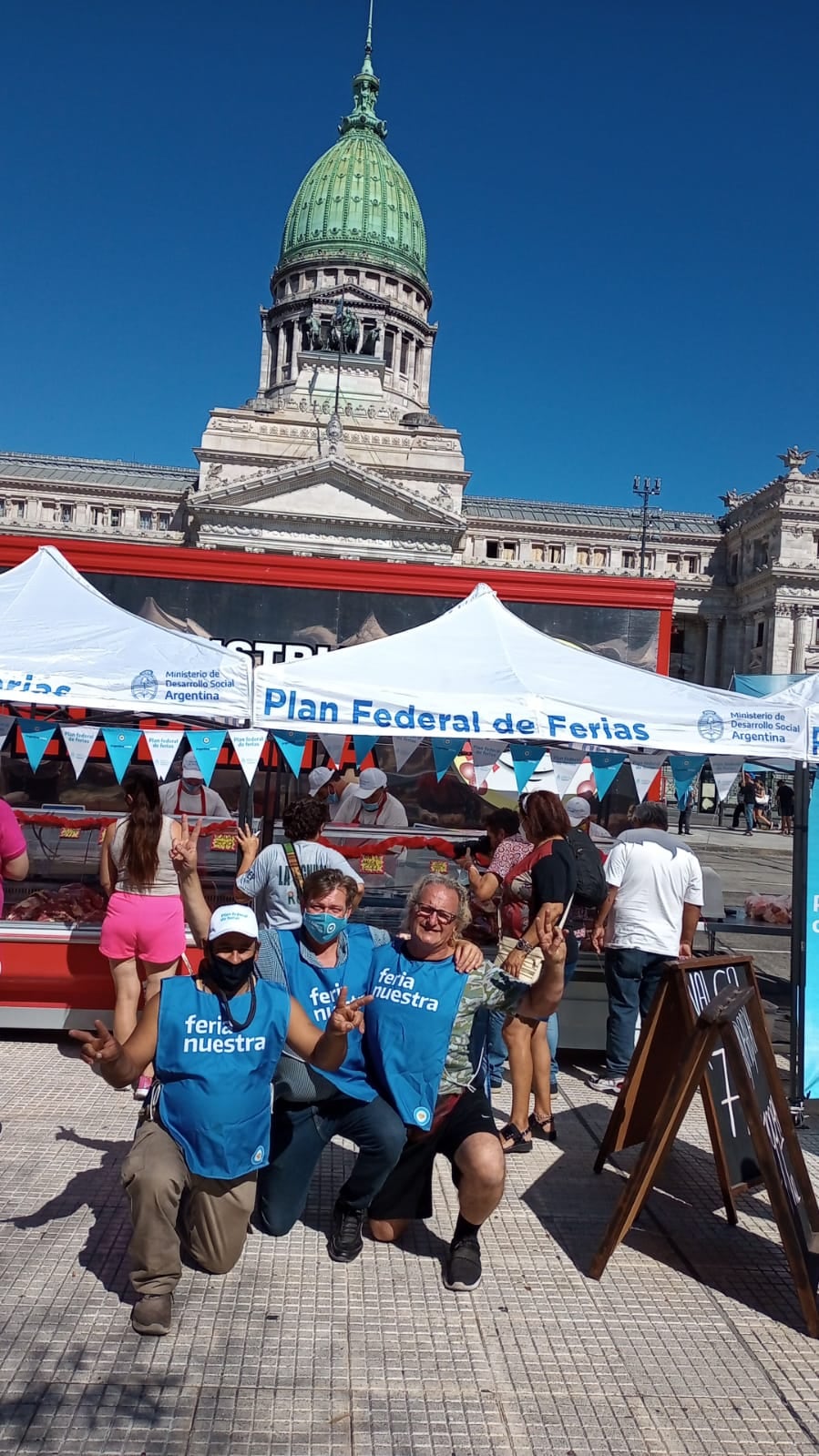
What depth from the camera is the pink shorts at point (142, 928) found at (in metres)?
5.49

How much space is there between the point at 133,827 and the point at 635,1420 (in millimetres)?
3666

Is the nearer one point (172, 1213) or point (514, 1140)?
point (172, 1213)

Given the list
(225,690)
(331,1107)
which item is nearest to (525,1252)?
(331,1107)

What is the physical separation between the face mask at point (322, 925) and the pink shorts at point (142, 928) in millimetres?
1715

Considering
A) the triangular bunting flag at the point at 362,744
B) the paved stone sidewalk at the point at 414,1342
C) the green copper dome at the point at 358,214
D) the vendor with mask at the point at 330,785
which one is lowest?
the paved stone sidewalk at the point at 414,1342

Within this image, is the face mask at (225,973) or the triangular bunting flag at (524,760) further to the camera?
the triangular bunting flag at (524,760)

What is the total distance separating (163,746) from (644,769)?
156 inches

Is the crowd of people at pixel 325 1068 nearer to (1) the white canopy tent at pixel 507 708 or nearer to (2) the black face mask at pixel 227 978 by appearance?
(2) the black face mask at pixel 227 978

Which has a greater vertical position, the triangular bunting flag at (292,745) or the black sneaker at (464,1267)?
the triangular bunting flag at (292,745)

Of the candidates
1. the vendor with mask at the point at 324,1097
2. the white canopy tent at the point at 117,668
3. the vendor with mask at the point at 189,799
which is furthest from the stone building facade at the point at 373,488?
the vendor with mask at the point at 324,1097

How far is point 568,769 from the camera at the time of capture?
9.78 metres

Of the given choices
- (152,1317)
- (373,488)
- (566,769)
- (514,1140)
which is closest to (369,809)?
(566,769)

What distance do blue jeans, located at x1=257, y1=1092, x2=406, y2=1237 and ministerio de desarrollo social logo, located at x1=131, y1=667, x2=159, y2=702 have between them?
299 centimetres

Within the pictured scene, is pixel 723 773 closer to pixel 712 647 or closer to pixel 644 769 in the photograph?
pixel 644 769
